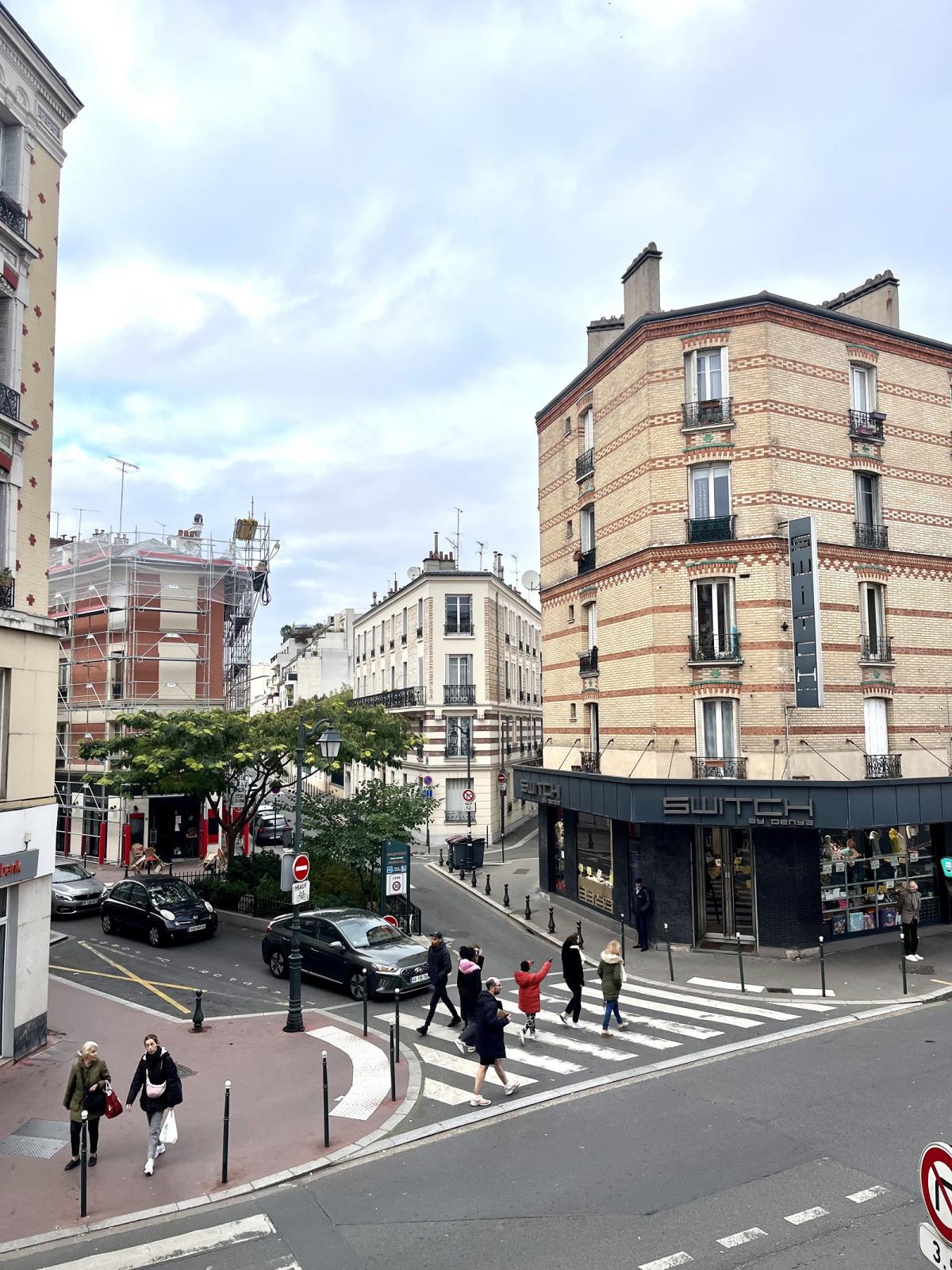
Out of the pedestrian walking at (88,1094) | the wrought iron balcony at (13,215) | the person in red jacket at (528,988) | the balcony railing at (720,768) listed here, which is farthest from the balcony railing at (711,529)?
the pedestrian walking at (88,1094)

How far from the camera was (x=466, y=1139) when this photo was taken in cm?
1026

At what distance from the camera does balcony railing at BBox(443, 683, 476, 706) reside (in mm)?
42312

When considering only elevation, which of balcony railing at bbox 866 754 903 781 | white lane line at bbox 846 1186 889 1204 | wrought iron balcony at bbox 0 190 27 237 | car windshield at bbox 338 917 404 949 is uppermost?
wrought iron balcony at bbox 0 190 27 237

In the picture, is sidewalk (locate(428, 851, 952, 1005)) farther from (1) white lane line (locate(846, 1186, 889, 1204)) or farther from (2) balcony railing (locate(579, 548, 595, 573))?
(2) balcony railing (locate(579, 548, 595, 573))

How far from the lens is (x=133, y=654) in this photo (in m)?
33.1

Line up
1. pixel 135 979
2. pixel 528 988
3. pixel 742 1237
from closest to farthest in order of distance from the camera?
pixel 742 1237 → pixel 528 988 → pixel 135 979

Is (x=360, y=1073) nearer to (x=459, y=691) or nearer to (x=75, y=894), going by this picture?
(x=75, y=894)

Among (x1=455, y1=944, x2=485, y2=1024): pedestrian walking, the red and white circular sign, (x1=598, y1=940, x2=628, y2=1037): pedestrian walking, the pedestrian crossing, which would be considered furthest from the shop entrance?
the red and white circular sign

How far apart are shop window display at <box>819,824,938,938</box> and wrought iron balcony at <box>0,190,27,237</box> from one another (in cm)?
2058

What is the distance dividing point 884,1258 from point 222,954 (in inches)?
652

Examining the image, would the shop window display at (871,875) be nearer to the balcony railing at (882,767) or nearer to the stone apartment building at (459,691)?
the balcony railing at (882,767)

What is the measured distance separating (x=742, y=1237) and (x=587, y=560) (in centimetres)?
1937

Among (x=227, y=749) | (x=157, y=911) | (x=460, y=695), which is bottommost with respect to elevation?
(x=157, y=911)

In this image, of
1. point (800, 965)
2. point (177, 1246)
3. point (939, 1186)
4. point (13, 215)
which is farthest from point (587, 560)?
point (939, 1186)
